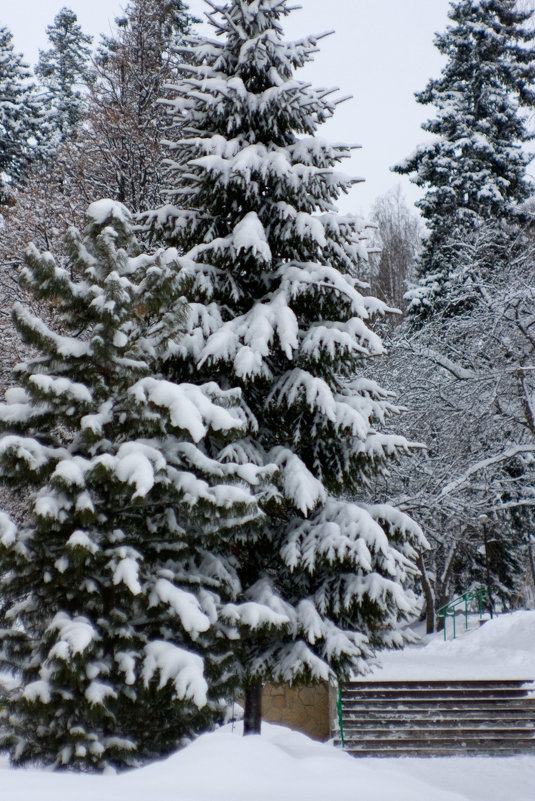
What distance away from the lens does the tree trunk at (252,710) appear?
812 cm

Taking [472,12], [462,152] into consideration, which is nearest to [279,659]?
[462,152]

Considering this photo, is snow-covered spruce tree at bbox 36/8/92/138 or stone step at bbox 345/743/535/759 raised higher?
snow-covered spruce tree at bbox 36/8/92/138

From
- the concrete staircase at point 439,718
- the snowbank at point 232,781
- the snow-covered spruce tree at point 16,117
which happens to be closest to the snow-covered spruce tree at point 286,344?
the snowbank at point 232,781

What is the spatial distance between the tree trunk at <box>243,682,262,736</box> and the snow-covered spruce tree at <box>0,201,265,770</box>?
1.69 m

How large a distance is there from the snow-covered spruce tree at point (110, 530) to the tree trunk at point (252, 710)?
1.69m

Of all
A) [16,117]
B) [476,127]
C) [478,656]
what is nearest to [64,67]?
[16,117]

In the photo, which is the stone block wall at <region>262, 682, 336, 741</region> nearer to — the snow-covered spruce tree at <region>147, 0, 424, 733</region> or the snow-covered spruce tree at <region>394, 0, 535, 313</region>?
the snow-covered spruce tree at <region>147, 0, 424, 733</region>

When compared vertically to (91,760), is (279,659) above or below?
above

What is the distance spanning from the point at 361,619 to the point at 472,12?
2059 centimetres

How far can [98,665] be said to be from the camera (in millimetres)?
5750

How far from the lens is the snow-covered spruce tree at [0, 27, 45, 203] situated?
2561cm

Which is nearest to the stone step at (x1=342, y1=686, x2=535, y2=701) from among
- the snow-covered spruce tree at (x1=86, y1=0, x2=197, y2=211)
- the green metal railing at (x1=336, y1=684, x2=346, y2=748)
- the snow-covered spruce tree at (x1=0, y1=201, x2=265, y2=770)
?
the green metal railing at (x1=336, y1=684, x2=346, y2=748)

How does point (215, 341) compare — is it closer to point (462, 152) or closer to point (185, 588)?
point (185, 588)

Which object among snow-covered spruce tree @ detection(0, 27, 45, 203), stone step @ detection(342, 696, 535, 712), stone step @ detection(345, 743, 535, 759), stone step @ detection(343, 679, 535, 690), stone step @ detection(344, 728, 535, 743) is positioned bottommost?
stone step @ detection(345, 743, 535, 759)
